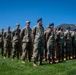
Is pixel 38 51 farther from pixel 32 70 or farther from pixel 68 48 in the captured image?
pixel 68 48

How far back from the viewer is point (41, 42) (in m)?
16.7

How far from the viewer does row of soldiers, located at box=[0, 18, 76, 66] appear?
1669 cm

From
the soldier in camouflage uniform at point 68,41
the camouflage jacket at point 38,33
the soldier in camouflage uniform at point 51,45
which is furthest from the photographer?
the soldier in camouflage uniform at point 68,41

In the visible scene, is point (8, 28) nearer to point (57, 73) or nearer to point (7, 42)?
point (7, 42)

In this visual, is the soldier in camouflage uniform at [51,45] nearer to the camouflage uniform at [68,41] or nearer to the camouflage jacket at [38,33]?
the camouflage jacket at [38,33]

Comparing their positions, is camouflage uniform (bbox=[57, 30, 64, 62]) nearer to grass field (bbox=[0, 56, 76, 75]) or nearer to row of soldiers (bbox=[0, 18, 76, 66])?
row of soldiers (bbox=[0, 18, 76, 66])

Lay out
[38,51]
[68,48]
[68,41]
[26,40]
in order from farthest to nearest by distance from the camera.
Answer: [68,48] < [68,41] < [26,40] < [38,51]

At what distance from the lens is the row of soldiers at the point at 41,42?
54.7 feet

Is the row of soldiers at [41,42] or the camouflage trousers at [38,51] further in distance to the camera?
the row of soldiers at [41,42]

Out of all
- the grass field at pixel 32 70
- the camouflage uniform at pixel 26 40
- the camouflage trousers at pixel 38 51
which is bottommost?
the grass field at pixel 32 70

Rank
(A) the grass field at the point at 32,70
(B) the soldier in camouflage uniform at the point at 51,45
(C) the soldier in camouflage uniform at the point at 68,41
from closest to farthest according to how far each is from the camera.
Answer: (A) the grass field at the point at 32,70
(B) the soldier in camouflage uniform at the point at 51,45
(C) the soldier in camouflage uniform at the point at 68,41

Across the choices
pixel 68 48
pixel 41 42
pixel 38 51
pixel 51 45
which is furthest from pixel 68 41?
pixel 38 51

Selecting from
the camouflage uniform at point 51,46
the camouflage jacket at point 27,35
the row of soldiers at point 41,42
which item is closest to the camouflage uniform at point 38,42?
the row of soldiers at point 41,42

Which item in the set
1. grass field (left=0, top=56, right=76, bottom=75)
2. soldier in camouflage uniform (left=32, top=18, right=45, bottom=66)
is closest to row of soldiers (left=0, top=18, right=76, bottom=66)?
soldier in camouflage uniform (left=32, top=18, right=45, bottom=66)
